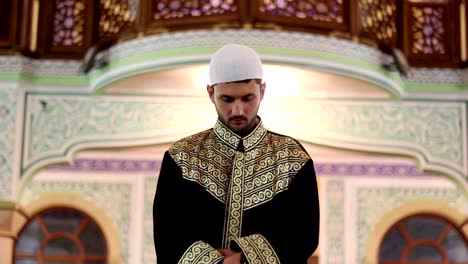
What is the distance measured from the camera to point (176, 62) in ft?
23.5

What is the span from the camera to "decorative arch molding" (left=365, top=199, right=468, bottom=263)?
9.51 metres

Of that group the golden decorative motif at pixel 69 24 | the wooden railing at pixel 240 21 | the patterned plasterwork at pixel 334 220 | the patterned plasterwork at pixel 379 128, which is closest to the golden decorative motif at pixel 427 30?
the wooden railing at pixel 240 21

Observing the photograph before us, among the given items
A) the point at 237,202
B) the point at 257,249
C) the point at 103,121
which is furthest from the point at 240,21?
the point at 257,249

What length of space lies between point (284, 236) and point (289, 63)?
14.0 ft

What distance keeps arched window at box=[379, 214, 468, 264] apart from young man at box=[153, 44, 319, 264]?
268 inches

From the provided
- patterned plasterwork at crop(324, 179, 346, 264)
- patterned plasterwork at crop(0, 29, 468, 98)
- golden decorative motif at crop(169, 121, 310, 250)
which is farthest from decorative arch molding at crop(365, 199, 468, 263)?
golden decorative motif at crop(169, 121, 310, 250)

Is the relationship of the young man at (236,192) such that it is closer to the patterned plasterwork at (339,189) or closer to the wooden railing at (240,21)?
the wooden railing at (240,21)

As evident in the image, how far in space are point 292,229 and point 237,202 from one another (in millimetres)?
172

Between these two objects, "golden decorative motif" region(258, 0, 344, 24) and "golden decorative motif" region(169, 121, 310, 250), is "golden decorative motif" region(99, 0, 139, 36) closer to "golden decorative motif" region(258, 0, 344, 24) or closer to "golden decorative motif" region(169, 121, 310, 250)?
"golden decorative motif" region(258, 0, 344, 24)

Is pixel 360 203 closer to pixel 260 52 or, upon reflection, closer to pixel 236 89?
pixel 260 52

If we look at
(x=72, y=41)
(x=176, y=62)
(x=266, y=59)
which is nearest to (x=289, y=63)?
(x=266, y=59)

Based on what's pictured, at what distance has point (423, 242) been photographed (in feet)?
31.8

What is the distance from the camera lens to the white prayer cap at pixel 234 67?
2.90 metres

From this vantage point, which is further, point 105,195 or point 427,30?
point 105,195
